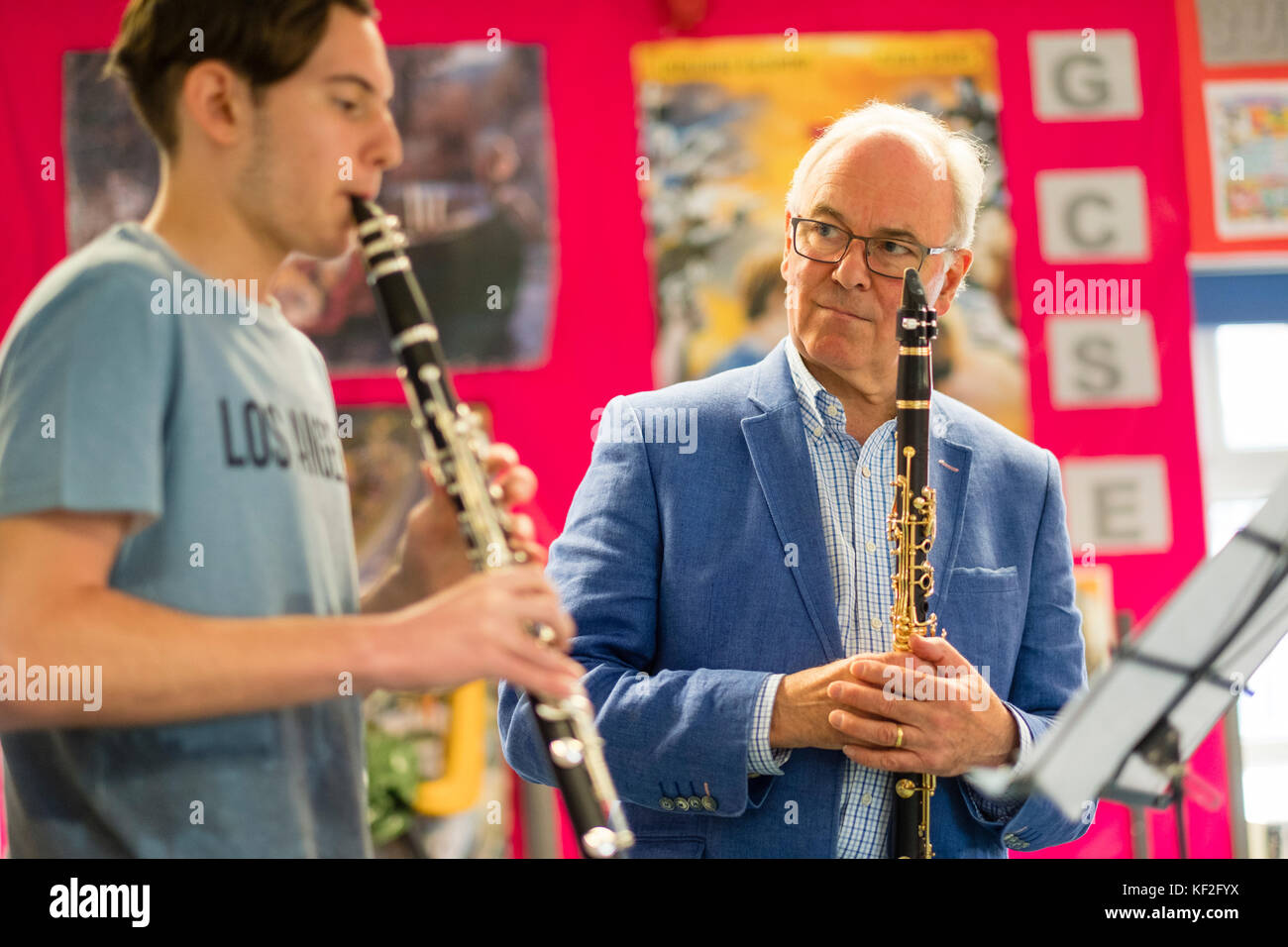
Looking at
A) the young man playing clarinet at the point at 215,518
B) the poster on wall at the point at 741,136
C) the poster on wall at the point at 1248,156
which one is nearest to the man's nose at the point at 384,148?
the young man playing clarinet at the point at 215,518

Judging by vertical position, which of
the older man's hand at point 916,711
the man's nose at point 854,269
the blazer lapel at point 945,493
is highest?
the man's nose at point 854,269

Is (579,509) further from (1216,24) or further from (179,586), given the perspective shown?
(1216,24)

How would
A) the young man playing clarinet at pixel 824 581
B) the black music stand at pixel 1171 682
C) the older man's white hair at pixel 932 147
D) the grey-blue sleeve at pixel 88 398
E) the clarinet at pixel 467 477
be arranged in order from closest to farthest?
the grey-blue sleeve at pixel 88 398, the clarinet at pixel 467 477, the black music stand at pixel 1171 682, the young man playing clarinet at pixel 824 581, the older man's white hair at pixel 932 147

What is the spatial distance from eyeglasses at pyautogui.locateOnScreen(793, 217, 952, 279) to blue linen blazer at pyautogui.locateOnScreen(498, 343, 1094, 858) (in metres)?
0.17

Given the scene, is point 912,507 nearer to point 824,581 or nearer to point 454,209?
point 824,581

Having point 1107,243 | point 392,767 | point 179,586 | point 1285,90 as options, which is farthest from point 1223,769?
point 179,586

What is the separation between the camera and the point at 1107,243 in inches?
123

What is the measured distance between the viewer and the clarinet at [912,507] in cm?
162

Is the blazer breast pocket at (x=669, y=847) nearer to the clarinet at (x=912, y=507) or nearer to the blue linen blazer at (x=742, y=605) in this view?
the blue linen blazer at (x=742, y=605)

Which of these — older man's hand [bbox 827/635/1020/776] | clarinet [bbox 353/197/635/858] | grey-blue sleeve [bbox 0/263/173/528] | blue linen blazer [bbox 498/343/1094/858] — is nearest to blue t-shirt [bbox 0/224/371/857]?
grey-blue sleeve [bbox 0/263/173/528]

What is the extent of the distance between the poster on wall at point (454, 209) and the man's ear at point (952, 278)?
1.23 metres
